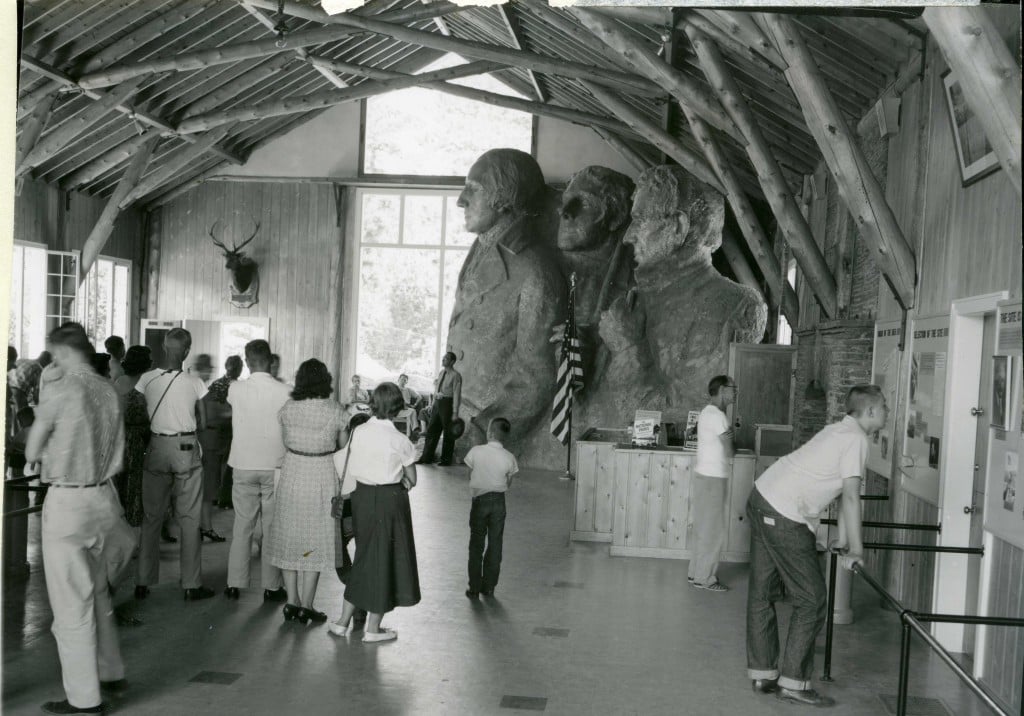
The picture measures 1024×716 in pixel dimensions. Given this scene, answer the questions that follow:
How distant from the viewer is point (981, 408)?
484cm

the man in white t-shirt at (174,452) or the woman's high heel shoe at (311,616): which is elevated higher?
the man in white t-shirt at (174,452)

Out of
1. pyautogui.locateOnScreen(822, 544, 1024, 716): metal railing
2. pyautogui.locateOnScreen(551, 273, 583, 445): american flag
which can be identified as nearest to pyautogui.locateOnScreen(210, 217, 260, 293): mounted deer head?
pyautogui.locateOnScreen(551, 273, 583, 445): american flag

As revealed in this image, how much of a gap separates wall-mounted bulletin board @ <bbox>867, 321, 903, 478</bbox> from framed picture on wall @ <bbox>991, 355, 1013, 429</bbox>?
1672mm

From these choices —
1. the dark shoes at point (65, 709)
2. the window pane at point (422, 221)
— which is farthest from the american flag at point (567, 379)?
the dark shoes at point (65, 709)

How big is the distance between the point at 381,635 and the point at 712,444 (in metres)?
2.56

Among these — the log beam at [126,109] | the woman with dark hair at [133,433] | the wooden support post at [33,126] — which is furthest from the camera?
the wooden support post at [33,126]

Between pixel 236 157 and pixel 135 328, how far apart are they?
3.71m

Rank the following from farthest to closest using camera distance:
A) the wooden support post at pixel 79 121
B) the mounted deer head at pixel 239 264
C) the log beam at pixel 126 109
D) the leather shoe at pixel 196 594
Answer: the mounted deer head at pixel 239 264 < the wooden support post at pixel 79 121 < the log beam at pixel 126 109 < the leather shoe at pixel 196 594

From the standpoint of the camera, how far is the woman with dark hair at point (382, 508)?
4648 mm

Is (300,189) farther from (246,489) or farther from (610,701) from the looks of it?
(610,701)

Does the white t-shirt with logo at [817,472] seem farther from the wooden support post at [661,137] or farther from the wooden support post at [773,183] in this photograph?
the wooden support post at [661,137]

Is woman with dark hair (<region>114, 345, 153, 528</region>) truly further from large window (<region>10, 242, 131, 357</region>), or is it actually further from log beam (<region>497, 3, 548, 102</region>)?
large window (<region>10, 242, 131, 357</region>)

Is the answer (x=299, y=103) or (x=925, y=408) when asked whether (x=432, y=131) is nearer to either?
(x=299, y=103)

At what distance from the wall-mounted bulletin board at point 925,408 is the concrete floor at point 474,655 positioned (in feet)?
2.97
